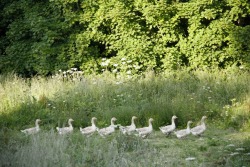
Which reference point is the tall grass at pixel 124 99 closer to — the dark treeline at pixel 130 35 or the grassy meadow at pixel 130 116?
the grassy meadow at pixel 130 116

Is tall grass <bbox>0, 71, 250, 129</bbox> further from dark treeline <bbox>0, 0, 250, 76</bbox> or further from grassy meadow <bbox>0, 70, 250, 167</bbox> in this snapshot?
dark treeline <bbox>0, 0, 250, 76</bbox>

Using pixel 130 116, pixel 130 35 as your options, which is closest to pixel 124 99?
pixel 130 116

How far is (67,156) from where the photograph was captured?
19.9 feet

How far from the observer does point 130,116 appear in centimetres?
981

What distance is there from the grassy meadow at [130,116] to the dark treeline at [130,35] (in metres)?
1.04

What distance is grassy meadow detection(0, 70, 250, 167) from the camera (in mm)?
6258

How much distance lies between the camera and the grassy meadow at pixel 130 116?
6.26 m

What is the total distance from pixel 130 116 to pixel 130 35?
5.35m

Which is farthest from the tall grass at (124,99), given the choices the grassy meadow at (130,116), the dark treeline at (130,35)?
the dark treeline at (130,35)

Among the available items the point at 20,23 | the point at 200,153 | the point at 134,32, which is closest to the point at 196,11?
the point at 134,32

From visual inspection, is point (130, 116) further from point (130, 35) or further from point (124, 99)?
point (130, 35)

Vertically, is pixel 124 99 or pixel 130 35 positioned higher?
pixel 130 35

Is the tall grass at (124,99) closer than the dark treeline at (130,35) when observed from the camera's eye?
Yes

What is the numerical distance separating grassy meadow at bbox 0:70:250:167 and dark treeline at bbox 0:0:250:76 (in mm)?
1042
